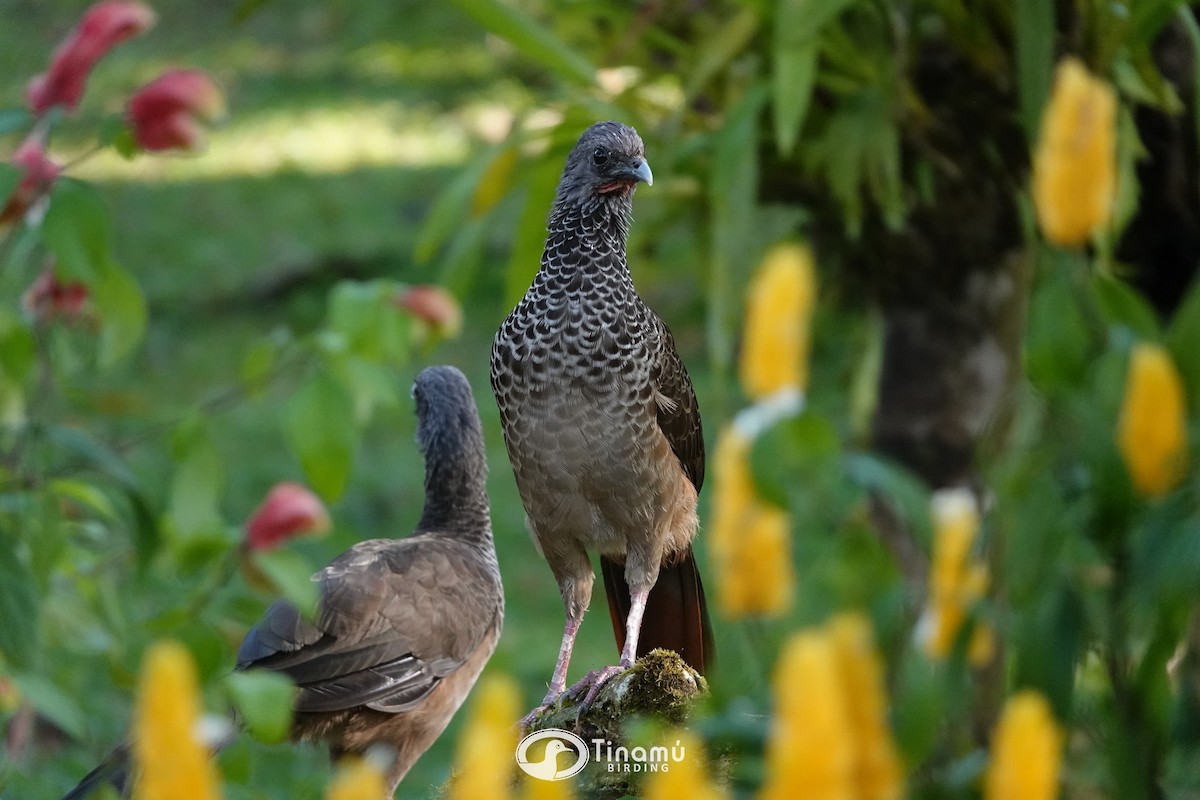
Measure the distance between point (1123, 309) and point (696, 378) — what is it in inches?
139

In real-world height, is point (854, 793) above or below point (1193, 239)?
above

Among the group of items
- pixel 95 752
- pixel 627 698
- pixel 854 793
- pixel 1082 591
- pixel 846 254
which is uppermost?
pixel 854 793

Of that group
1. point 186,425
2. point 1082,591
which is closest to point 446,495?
point 186,425

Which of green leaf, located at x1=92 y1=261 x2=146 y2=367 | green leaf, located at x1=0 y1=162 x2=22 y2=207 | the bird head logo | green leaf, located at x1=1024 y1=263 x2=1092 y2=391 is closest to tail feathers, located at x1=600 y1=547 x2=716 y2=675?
the bird head logo

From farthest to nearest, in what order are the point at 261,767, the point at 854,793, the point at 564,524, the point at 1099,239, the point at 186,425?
the point at 261,767, the point at 1099,239, the point at 186,425, the point at 564,524, the point at 854,793

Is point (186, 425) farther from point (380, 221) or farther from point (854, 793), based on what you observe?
point (380, 221)

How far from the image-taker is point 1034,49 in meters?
2.71

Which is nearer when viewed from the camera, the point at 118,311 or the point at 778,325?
the point at 778,325

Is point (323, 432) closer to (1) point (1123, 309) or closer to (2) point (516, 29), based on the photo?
(2) point (516, 29)

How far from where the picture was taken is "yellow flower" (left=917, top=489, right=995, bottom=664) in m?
1.22

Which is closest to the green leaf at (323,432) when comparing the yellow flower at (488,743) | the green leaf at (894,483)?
the green leaf at (894,483)

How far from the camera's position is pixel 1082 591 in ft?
4.66

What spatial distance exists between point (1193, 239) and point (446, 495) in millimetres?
2088

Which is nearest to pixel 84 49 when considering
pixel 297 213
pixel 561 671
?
pixel 561 671
